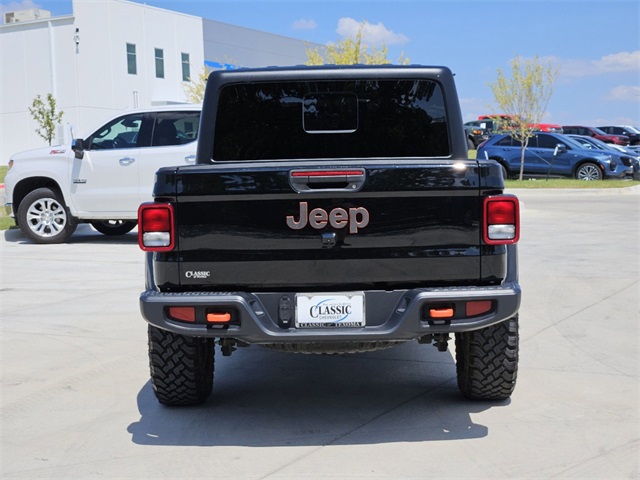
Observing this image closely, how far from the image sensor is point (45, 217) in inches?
543

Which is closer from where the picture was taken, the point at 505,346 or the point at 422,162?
the point at 422,162

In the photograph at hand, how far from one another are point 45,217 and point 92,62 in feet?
109

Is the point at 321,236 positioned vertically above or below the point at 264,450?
above

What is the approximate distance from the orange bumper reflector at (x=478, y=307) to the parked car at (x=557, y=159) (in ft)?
76.6

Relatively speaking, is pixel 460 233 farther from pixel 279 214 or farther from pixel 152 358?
pixel 152 358

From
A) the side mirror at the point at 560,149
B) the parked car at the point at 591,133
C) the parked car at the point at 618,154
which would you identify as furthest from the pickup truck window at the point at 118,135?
the parked car at the point at 591,133

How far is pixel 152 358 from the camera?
16.6 feet

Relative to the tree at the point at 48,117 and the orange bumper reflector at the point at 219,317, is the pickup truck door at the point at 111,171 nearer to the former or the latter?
the orange bumper reflector at the point at 219,317

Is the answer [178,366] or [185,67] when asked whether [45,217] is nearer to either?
[178,366]

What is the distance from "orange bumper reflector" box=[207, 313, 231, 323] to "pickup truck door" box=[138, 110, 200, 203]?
27.4 ft

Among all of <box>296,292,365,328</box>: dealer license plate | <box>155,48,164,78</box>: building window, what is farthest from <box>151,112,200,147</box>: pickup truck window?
<box>155,48,164,78</box>: building window

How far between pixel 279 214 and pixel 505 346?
1.51 m

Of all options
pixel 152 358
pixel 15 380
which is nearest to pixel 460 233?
pixel 152 358

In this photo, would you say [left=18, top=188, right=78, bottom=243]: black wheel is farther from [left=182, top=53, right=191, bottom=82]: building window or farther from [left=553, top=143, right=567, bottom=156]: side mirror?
[left=182, top=53, right=191, bottom=82]: building window
